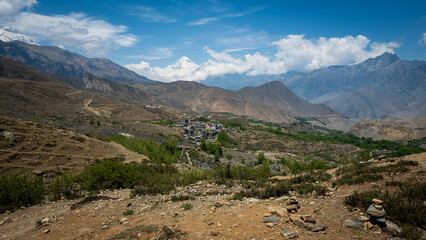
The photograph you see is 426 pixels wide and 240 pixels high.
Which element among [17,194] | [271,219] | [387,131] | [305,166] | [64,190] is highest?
[271,219]

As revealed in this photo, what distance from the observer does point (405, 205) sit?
8.17m

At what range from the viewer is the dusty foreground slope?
7977 millimetres

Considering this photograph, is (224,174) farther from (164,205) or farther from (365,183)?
(365,183)

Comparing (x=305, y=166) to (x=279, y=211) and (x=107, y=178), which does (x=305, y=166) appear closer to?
(x=107, y=178)

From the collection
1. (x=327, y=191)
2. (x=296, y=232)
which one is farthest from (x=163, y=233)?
(x=327, y=191)

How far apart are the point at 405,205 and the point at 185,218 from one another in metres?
8.70

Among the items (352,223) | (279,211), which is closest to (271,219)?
(279,211)

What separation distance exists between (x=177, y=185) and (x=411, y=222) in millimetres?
14163

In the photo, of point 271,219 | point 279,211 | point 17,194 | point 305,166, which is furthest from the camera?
point 305,166

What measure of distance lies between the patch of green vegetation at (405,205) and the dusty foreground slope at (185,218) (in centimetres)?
61

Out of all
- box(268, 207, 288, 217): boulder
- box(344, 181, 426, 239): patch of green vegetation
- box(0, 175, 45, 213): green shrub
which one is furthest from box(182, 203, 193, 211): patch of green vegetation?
box(0, 175, 45, 213): green shrub

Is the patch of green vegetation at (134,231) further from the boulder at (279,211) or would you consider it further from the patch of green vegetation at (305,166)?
the patch of green vegetation at (305,166)

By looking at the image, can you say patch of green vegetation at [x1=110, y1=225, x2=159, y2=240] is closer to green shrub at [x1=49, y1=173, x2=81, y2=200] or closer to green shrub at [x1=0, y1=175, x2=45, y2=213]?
green shrub at [x1=49, y1=173, x2=81, y2=200]

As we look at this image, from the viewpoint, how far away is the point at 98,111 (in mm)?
106500
